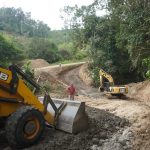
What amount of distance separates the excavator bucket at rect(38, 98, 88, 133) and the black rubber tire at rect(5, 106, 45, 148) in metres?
1.12

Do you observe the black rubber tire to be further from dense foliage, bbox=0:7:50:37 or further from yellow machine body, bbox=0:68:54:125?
dense foliage, bbox=0:7:50:37

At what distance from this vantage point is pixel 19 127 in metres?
7.54

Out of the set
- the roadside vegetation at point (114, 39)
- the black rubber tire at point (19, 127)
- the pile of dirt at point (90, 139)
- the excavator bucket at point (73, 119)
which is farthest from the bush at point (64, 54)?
the black rubber tire at point (19, 127)

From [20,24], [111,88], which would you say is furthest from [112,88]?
[20,24]

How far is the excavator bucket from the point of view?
8.70m

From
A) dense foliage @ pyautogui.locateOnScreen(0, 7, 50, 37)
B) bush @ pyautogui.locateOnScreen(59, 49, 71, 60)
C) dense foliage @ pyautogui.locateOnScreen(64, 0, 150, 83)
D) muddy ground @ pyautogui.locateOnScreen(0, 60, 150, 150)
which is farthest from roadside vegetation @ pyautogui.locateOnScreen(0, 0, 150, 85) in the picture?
dense foliage @ pyautogui.locateOnScreen(0, 7, 50, 37)

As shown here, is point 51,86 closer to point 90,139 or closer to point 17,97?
point 90,139

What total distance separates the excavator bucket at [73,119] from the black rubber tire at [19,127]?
1.12 metres

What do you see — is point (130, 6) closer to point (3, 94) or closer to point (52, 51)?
point (3, 94)

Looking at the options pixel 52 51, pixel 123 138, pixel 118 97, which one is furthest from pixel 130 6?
pixel 52 51

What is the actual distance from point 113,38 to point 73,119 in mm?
16386

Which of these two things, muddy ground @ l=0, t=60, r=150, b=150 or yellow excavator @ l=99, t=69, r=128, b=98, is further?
yellow excavator @ l=99, t=69, r=128, b=98

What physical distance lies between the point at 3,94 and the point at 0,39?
2889 cm

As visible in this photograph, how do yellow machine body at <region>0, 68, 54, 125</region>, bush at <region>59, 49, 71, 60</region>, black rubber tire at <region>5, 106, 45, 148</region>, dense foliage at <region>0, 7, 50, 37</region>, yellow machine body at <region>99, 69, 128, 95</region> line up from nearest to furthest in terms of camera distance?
black rubber tire at <region>5, 106, 45, 148</region> → yellow machine body at <region>0, 68, 54, 125</region> → yellow machine body at <region>99, 69, 128, 95</region> → bush at <region>59, 49, 71, 60</region> → dense foliage at <region>0, 7, 50, 37</region>
